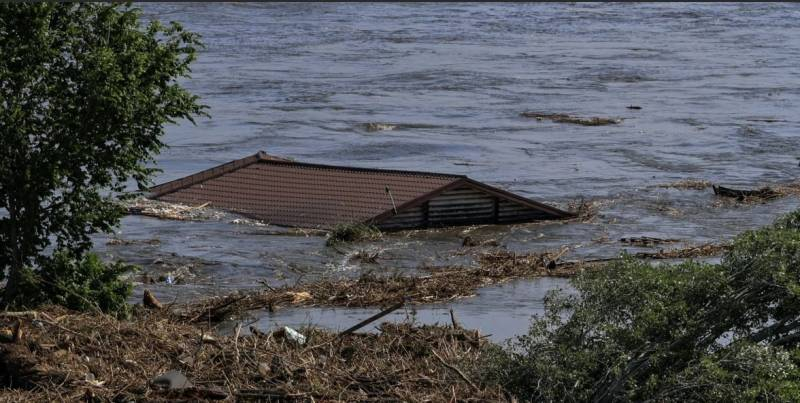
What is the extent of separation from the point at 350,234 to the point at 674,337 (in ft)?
27.3

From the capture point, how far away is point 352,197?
707 inches

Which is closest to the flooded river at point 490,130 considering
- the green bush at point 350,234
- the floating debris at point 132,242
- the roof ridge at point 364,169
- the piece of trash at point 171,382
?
the floating debris at point 132,242

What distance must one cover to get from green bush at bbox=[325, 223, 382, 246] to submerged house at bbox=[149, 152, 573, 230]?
1.22 ft

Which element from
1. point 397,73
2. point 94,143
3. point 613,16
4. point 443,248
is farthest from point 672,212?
point 613,16

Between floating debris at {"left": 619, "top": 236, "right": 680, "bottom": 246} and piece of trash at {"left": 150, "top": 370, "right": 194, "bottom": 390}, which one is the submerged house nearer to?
floating debris at {"left": 619, "top": 236, "right": 680, "bottom": 246}

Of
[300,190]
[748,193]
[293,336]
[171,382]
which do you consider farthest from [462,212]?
[171,382]

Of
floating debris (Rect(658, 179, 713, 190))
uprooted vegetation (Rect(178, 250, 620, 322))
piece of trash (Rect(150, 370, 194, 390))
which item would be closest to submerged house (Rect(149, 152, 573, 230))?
uprooted vegetation (Rect(178, 250, 620, 322))

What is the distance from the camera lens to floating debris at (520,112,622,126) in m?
29.0

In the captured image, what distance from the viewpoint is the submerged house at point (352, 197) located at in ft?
57.2

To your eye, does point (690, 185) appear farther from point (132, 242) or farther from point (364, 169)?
point (132, 242)

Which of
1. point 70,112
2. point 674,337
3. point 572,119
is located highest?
point 70,112

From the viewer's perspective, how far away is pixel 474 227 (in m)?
17.7

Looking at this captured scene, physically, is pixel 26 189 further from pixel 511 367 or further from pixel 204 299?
pixel 511 367

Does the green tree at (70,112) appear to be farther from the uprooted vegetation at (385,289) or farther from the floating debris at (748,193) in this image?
the floating debris at (748,193)
